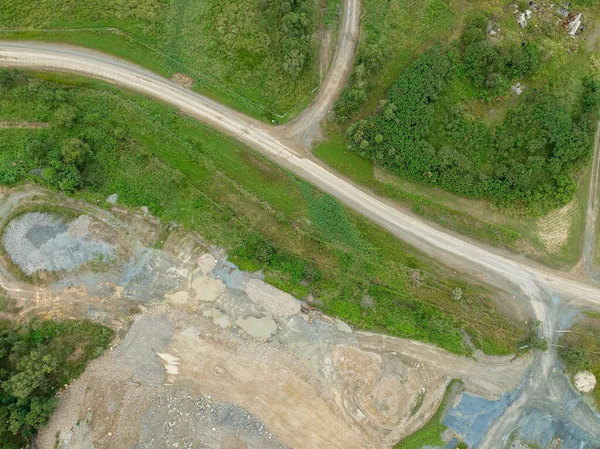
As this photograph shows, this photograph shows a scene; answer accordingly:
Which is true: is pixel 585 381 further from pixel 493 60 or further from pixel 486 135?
pixel 493 60

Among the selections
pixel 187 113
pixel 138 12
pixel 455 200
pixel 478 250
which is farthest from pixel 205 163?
pixel 478 250

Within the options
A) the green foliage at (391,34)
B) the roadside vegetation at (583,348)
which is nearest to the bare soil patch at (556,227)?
the roadside vegetation at (583,348)

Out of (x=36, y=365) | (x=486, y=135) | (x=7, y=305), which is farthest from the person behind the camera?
(x=486, y=135)

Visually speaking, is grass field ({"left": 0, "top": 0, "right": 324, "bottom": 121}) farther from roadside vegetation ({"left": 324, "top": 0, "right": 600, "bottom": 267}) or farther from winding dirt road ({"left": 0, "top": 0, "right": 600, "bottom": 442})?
roadside vegetation ({"left": 324, "top": 0, "right": 600, "bottom": 267})

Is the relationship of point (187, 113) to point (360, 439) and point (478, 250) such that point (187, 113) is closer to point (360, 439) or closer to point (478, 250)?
point (478, 250)

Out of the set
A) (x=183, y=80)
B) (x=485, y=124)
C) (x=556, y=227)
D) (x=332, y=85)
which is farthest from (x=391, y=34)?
(x=556, y=227)

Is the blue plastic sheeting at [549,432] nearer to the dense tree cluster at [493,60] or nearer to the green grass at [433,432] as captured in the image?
the green grass at [433,432]
